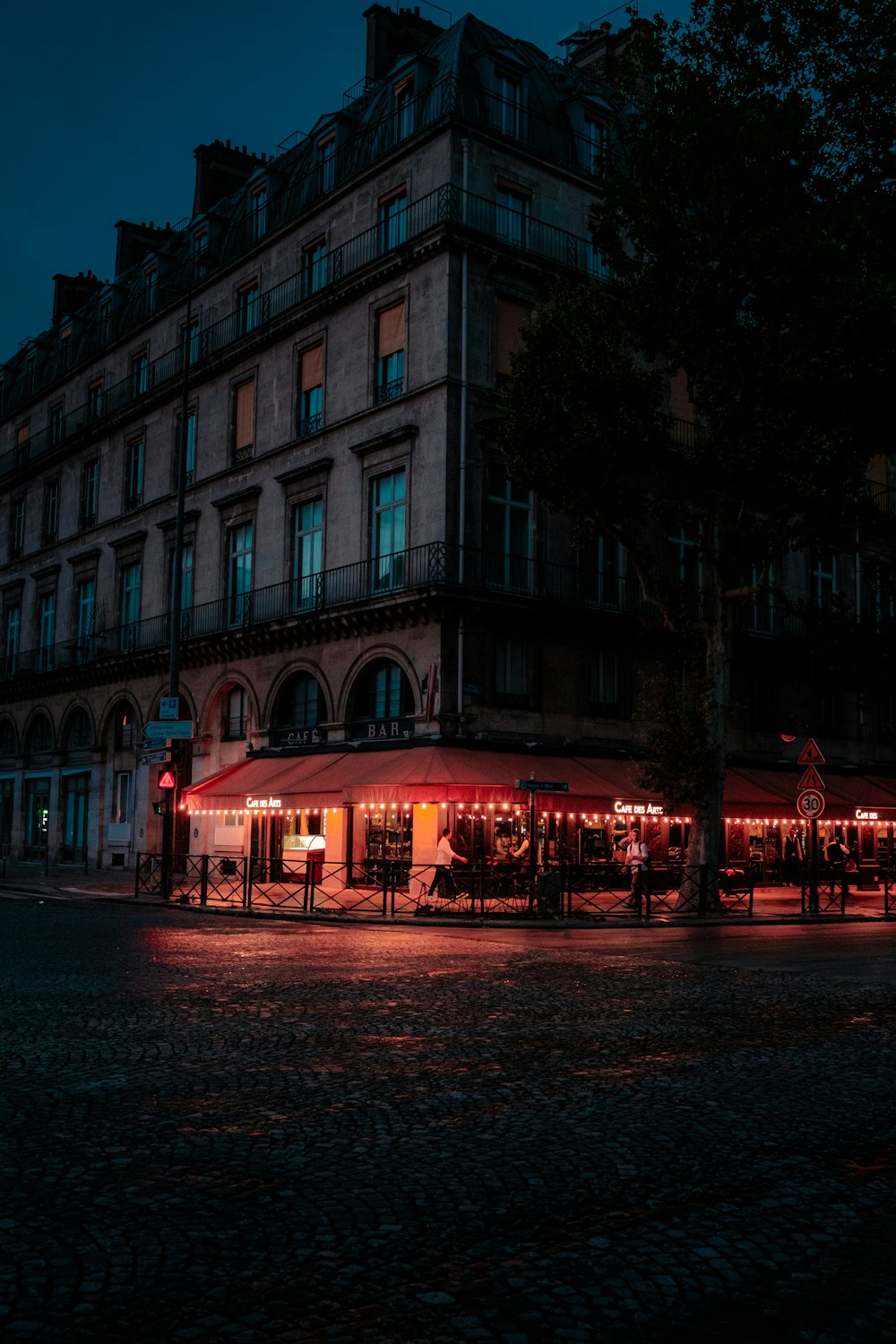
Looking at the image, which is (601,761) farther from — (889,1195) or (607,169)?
(889,1195)

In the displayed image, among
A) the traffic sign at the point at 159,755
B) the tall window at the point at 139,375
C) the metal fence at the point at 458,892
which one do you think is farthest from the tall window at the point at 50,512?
the traffic sign at the point at 159,755

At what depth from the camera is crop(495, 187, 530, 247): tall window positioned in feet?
96.7

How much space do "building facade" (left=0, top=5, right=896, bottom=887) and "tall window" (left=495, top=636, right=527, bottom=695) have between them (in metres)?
0.07

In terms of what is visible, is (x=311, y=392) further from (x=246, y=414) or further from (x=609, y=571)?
(x=609, y=571)

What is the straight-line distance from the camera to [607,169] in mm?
23922

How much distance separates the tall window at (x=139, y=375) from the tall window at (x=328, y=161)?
9.65m

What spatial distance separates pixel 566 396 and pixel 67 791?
83.8 ft

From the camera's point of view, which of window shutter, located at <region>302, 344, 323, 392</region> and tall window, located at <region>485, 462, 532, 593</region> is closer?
tall window, located at <region>485, 462, 532, 593</region>

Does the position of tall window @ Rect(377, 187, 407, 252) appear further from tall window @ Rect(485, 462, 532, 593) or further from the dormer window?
tall window @ Rect(485, 462, 532, 593)

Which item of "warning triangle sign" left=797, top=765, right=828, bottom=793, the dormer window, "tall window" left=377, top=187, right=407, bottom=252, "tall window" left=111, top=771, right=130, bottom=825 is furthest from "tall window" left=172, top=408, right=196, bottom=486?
"warning triangle sign" left=797, top=765, right=828, bottom=793

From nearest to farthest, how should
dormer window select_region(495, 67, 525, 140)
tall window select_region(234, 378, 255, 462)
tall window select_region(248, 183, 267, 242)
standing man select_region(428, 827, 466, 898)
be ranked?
standing man select_region(428, 827, 466, 898) < dormer window select_region(495, 67, 525, 140) < tall window select_region(234, 378, 255, 462) < tall window select_region(248, 183, 267, 242)

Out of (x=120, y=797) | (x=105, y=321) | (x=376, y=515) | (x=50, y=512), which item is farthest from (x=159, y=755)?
(x=105, y=321)

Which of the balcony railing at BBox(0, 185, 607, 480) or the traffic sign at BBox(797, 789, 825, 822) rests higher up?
the balcony railing at BBox(0, 185, 607, 480)

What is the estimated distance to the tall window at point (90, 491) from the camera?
42031 millimetres
